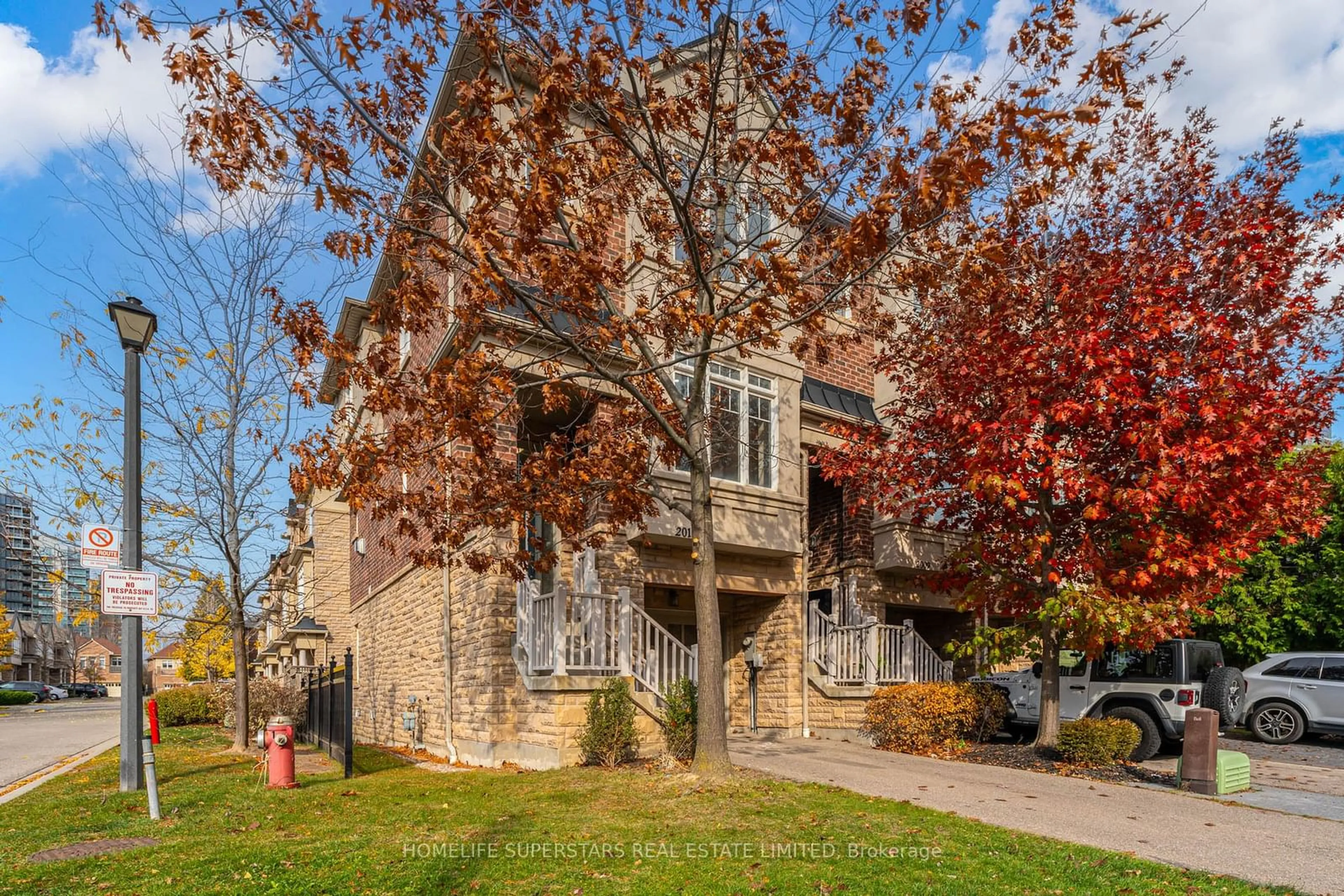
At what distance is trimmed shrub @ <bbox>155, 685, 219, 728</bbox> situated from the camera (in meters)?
21.3

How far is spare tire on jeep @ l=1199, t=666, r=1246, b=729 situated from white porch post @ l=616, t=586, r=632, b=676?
7.72 meters

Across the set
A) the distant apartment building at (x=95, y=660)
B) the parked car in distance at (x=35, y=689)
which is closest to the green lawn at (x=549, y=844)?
the parked car in distance at (x=35, y=689)

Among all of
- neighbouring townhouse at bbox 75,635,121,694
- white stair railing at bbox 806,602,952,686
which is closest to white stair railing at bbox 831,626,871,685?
white stair railing at bbox 806,602,952,686

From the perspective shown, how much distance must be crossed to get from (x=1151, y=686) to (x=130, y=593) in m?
12.2

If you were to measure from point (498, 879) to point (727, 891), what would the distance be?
144 cm

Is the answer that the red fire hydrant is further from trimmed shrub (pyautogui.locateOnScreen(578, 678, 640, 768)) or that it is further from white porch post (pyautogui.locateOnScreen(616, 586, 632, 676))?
white porch post (pyautogui.locateOnScreen(616, 586, 632, 676))

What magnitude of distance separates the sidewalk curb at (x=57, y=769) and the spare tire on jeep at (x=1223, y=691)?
14.3 metres

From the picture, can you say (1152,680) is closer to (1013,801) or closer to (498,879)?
(1013,801)

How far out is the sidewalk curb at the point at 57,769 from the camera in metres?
9.24

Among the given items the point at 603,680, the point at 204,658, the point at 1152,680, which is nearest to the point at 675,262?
the point at 603,680

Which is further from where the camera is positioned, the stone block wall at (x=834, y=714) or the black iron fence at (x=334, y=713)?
the stone block wall at (x=834, y=714)

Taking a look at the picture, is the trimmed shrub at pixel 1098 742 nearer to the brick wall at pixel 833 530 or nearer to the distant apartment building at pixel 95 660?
the brick wall at pixel 833 530

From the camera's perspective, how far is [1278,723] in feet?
43.9

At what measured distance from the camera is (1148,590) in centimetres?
1038
